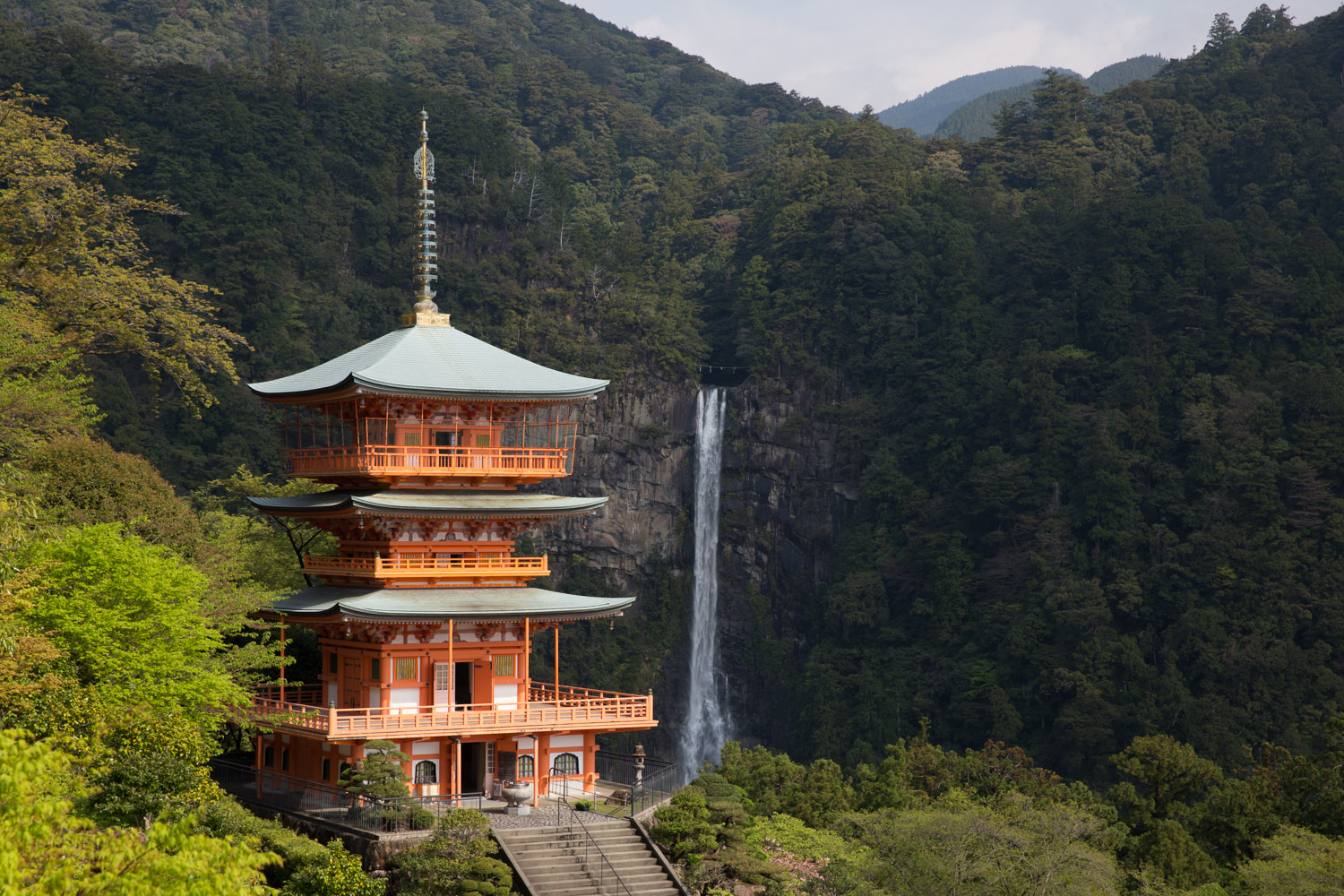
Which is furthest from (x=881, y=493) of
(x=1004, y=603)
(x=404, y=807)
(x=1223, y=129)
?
(x=404, y=807)

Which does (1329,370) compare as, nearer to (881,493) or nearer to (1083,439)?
(1083,439)

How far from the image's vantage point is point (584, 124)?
302 ft

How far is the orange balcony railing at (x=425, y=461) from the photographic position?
28.9 m

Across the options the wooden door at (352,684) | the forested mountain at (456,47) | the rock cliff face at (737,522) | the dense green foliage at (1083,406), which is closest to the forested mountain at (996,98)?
the forested mountain at (456,47)

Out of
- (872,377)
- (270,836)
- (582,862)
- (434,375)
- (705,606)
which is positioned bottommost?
(705,606)

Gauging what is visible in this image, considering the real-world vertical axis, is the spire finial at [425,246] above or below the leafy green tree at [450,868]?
above

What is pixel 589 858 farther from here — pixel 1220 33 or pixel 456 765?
pixel 1220 33

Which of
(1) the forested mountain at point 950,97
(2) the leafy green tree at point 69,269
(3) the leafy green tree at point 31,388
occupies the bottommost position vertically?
(3) the leafy green tree at point 31,388

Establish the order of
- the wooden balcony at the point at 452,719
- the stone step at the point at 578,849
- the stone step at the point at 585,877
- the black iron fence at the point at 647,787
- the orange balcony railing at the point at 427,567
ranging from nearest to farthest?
the stone step at the point at 585,877 → the stone step at the point at 578,849 → the wooden balcony at the point at 452,719 → the black iron fence at the point at 647,787 → the orange balcony railing at the point at 427,567

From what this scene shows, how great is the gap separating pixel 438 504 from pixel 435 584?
1.89 meters

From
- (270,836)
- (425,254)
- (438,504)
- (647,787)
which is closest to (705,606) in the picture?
(425,254)

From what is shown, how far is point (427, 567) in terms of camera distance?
2919 cm

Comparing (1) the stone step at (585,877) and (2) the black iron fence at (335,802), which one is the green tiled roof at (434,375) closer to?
(2) the black iron fence at (335,802)

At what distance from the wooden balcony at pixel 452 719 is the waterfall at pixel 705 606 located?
111ft
